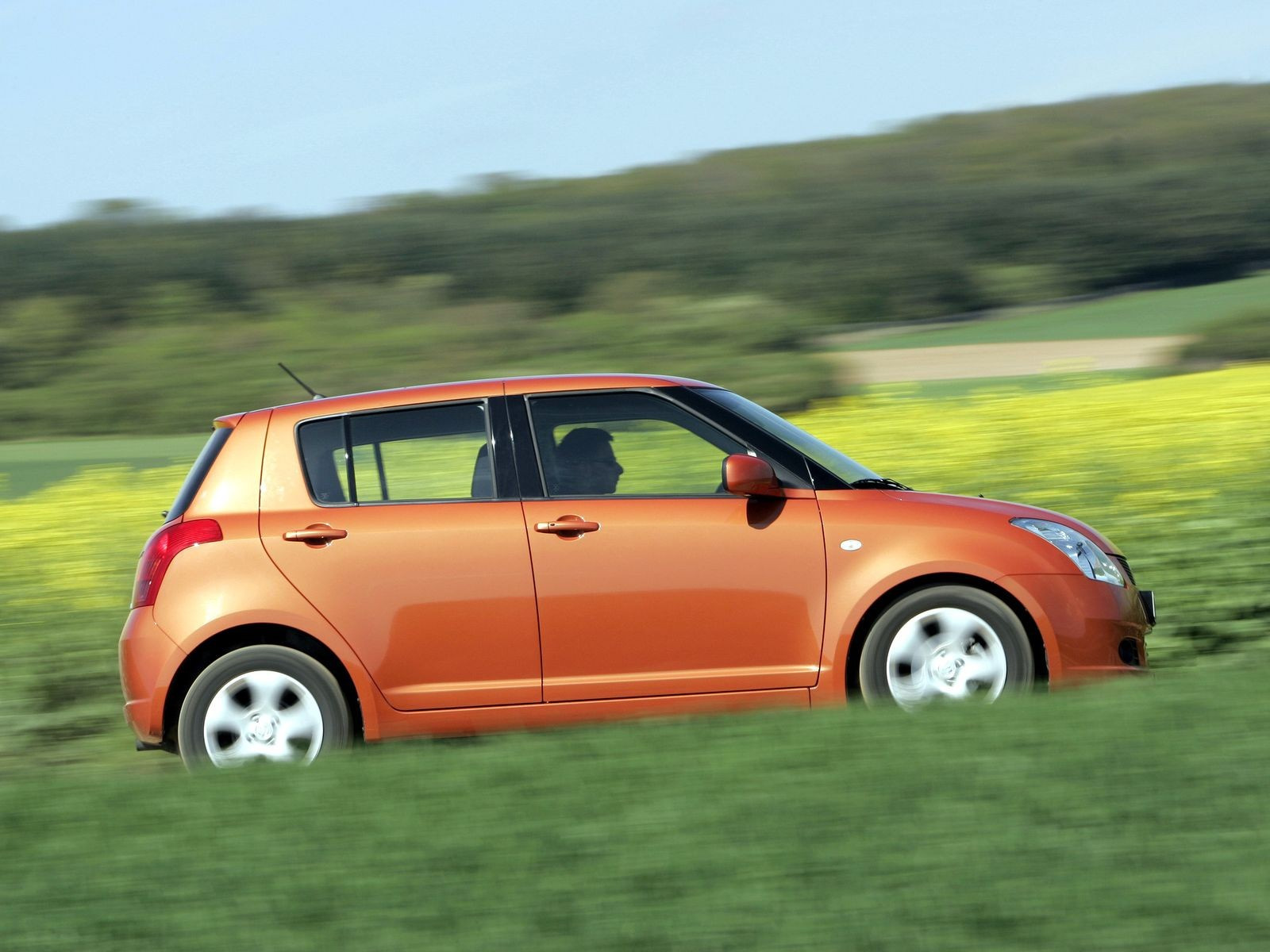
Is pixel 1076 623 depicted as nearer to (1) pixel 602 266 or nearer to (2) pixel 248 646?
(2) pixel 248 646

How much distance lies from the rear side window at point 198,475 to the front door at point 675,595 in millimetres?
1237

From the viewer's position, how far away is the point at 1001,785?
437cm

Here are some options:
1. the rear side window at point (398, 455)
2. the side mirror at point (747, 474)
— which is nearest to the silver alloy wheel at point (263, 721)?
the rear side window at point (398, 455)

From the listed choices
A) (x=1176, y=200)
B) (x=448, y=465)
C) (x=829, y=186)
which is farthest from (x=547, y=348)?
(x=448, y=465)

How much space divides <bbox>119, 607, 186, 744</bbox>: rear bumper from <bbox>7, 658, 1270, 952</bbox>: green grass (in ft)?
1.04

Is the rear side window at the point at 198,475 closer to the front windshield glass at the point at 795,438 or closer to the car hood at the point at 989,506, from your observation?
the front windshield glass at the point at 795,438

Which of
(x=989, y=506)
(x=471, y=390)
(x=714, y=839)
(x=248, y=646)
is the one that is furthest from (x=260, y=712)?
(x=989, y=506)

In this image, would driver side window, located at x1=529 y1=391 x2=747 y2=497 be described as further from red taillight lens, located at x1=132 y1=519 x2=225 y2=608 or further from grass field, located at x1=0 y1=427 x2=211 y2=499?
grass field, located at x1=0 y1=427 x2=211 y2=499

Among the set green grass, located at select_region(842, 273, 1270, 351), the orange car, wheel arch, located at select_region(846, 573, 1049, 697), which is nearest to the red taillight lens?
the orange car

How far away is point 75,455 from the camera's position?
46.4ft

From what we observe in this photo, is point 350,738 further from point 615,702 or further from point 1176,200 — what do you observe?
point 1176,200

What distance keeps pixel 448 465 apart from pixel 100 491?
4.42 metres

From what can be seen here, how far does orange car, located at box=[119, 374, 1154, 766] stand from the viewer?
5492mm

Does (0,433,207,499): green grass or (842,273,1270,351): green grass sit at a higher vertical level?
(842,273,1270,351): green grass
